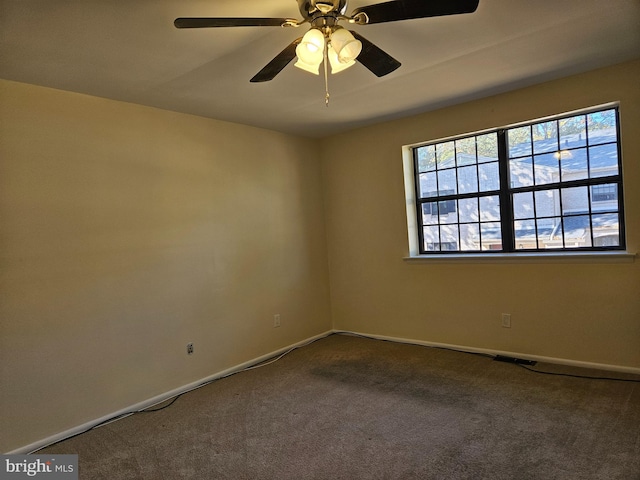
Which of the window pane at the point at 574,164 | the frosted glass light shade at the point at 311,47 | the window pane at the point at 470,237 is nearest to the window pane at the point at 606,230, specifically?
the window pane at the point at 574,164

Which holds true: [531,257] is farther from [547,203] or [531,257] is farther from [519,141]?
[519,141]

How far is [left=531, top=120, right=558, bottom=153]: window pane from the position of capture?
3.38 meters

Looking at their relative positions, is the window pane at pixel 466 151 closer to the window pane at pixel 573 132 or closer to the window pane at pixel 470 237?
the window pane at pixel 470 237

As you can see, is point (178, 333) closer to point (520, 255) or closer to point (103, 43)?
point (103, 43)

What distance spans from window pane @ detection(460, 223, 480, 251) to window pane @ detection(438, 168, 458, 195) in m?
0.39

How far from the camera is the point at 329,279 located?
4836mm

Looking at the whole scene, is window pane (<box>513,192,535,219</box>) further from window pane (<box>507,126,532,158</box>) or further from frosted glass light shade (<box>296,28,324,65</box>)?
frosted glass light shade (<box>296,28,324,65</box>)

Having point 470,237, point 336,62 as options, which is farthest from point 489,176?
point 336,62

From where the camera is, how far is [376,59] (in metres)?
1.93

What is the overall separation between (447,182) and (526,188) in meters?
0.75

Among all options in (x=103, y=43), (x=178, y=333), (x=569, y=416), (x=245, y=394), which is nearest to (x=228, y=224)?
(x=178, y=333)

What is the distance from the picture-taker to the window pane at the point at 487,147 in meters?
3.69

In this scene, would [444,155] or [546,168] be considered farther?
[444,155]

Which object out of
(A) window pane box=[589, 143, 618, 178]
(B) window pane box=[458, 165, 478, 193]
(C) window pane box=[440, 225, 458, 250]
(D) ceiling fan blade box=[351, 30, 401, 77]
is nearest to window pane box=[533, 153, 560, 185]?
(A) window pane box=[589, 143, 618, 178]
